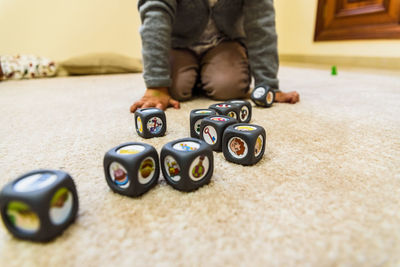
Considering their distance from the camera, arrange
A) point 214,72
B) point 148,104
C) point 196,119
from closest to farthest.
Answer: point 196,119 → point 148,104 → point 214,72

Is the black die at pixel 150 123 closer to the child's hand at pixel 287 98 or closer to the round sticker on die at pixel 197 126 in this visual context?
the round sticker on die at pixel 197 126

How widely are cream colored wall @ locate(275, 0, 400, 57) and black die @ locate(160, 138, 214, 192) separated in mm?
2212

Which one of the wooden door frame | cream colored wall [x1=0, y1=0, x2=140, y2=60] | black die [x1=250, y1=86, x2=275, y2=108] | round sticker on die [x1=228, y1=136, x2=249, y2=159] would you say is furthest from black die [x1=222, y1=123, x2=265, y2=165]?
cream colored wall [x1=0, y1=0, x2=140, y2=60]

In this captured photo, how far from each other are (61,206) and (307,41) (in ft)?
9.45

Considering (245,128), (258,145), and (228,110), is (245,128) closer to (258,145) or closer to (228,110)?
(258,145)

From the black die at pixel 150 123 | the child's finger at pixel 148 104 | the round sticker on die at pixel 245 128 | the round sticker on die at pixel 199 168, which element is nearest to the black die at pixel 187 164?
the round sticker on die at pixel 199 168

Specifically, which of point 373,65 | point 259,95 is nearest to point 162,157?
point 259,95

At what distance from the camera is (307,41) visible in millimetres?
2719

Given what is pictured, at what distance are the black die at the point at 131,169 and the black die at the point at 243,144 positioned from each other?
6.4 inches

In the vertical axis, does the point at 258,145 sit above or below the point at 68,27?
below

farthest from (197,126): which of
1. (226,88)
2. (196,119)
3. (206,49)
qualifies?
(206,49)

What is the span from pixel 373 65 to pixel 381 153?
76.7 inches

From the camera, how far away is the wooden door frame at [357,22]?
197 centimetres

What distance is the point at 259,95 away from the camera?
97cm
